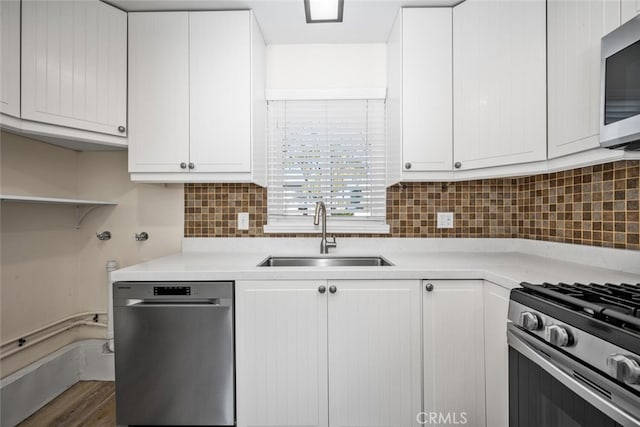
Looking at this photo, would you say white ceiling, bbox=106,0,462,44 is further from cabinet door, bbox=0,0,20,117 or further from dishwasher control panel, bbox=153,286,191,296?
dishwasher control panel, bbox=153,286,191,296

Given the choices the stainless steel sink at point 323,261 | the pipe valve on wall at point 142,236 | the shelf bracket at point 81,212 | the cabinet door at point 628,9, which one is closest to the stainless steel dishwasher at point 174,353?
the stainless steel sink at point 323,261

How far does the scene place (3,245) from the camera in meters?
1.70

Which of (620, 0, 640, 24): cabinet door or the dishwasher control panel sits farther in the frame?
the dishwasher control panel

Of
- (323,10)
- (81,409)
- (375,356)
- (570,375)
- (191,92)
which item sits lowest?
(81,409)

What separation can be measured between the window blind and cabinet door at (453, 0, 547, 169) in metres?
0.59

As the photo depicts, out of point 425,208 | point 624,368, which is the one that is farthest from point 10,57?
point 624,368

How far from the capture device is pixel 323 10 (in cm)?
185

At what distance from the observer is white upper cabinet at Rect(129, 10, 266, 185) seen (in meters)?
1.83

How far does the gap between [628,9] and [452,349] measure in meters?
1.47

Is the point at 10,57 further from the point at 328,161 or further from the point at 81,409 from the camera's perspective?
the point at 81,409

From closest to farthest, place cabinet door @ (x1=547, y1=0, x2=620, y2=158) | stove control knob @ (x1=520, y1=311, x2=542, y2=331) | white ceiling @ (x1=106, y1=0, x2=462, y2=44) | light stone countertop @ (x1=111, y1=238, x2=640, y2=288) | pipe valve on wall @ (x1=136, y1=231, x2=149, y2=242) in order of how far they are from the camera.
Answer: stove control knob @ (x1=520, y1=311, x2=542, y2=331) < cabinet door @ (x1=547, y1=0, x2=620, y2=158) < light stone countertop @ (x1=111, y1=238, x2=640, y2=288) < white ceiling @ (x1=106, y1=0, x2=462, y2=44) < pipe valve on wall @ (x1=136, y1=231, x2=149, y2=242)

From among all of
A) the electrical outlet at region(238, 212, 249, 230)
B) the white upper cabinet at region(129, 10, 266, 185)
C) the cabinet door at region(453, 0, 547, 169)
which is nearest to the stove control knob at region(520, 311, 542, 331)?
the cabinet door at region(453, 0, 547, 169)

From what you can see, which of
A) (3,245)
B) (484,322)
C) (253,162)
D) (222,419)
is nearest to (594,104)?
(484,322)

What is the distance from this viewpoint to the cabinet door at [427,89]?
181 centimetres
